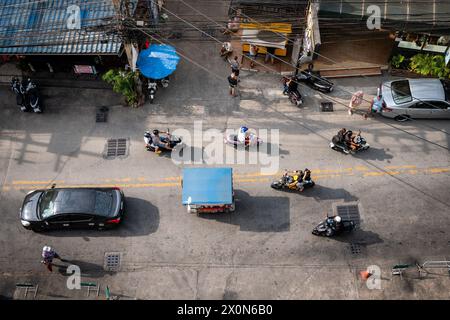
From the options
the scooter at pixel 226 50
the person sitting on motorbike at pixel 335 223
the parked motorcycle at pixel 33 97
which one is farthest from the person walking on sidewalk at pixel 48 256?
the scooter at pixel 226 50

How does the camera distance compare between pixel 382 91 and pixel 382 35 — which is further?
pixel 382 35

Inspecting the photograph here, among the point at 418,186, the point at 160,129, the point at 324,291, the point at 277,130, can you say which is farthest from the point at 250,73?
the point at 324,291

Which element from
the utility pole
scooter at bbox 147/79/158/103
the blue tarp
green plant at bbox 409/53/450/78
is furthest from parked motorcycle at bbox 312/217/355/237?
the utility pole

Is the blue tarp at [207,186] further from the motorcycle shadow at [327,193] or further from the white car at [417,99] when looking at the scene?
the white car at [417,99]

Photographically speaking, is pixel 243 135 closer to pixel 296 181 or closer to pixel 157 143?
pixel 296 181
